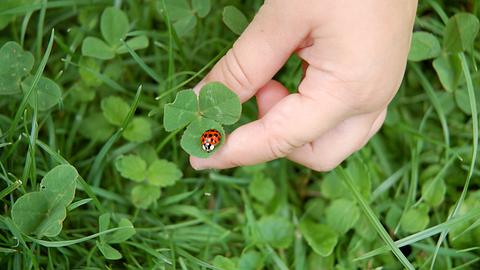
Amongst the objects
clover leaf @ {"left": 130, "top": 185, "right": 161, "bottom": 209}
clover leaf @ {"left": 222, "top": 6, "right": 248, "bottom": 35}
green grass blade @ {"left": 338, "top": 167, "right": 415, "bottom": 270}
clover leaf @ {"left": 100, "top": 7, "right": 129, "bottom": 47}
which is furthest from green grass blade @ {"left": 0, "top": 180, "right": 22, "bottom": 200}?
green grass blade @ {"left": 338, "top": 167, "right": 415, "bottom": 270}

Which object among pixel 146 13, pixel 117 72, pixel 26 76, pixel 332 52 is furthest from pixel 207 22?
pixel 332 52

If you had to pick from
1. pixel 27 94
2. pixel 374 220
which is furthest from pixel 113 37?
pixel 374 220

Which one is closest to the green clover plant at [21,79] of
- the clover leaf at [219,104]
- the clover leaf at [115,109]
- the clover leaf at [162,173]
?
the clover leaf at [115,109]

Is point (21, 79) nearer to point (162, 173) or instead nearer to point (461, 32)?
point (162, 173)

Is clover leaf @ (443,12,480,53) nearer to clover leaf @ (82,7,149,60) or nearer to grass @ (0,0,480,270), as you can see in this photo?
grass @ (0,0,480,270)

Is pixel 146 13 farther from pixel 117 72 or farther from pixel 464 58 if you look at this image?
pixel 464 58

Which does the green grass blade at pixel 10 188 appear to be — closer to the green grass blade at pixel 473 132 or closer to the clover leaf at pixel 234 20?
the clover leaf at pixel 234 20
